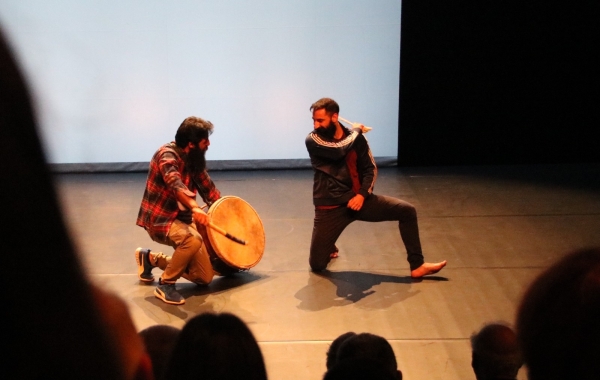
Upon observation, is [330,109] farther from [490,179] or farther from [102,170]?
[102,170]

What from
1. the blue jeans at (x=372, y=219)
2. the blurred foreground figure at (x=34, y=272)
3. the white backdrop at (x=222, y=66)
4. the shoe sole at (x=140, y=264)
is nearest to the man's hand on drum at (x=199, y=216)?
the shoe sole at (x=140, y=264)

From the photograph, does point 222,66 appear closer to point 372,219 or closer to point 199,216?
point 372,219

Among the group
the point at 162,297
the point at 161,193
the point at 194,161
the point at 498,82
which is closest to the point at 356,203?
the point at 194,161

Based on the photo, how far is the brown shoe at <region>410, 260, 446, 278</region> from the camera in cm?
466

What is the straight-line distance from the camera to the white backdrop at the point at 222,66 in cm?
796

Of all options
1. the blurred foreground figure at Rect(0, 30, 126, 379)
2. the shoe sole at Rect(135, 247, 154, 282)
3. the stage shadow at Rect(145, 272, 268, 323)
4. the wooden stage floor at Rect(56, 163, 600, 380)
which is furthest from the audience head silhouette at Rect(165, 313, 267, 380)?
the shoe sole at Rect(135, 247, 154, 282)

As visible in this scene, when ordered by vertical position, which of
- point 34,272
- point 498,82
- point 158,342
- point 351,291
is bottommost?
point 351,291

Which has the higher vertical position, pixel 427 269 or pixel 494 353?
pixel 494 353

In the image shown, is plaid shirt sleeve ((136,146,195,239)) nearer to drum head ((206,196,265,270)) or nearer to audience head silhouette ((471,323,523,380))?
drum head ((206,196,265,270))

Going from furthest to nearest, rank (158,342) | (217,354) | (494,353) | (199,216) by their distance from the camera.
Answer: (199,216)
(494,353)
(158,342)
(217,354)

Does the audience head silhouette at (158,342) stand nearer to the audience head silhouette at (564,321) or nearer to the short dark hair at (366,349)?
the short dark hair at (366,349)

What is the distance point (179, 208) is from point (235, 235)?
408mm

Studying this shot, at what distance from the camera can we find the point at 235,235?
466 cm

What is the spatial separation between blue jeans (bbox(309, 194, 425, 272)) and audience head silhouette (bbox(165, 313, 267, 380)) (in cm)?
365
